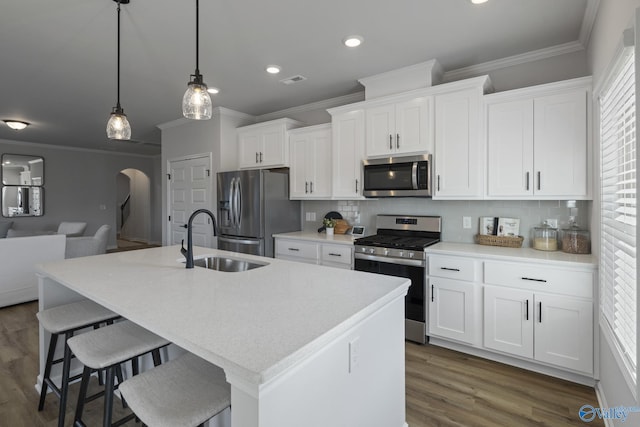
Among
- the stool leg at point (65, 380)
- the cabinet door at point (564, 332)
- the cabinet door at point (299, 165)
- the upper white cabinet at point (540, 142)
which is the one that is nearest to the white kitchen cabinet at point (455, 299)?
the cabinet door at point (564, 332)

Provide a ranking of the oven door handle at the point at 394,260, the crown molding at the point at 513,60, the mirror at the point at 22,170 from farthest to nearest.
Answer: the mirror at the point at 22,170 → the oven door handle at the point at 394,260 → the crown molding at the point at 513,60

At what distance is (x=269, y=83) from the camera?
11.8ft

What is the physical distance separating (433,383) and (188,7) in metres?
3.03

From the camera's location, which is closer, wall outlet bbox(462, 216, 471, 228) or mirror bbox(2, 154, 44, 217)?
wall outlet bbox(462, 216, 471, 228)

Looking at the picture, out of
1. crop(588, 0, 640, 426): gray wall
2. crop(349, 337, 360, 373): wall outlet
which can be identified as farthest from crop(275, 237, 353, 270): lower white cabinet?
crop(349, 337, 360, 373): wall outlet

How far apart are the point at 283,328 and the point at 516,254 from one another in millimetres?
2153

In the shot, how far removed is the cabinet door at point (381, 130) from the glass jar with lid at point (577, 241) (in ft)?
5.15

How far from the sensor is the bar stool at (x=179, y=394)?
103 cm

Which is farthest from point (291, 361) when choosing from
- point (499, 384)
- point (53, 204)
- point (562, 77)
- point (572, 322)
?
point (53, 204)

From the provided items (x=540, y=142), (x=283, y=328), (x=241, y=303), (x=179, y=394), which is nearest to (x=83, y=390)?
(x=179, y=394)

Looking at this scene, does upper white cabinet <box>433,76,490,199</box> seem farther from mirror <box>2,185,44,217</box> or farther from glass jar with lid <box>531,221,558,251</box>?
mirror <box>2,185,44,217</box>

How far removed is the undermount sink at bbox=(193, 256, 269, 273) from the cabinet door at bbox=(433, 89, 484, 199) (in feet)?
5.88

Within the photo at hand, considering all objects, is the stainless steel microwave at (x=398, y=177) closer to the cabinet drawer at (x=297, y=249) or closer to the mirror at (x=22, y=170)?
the cabinet drawer at (x=297, y=249)

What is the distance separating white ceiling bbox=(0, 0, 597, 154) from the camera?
7.28 feet
